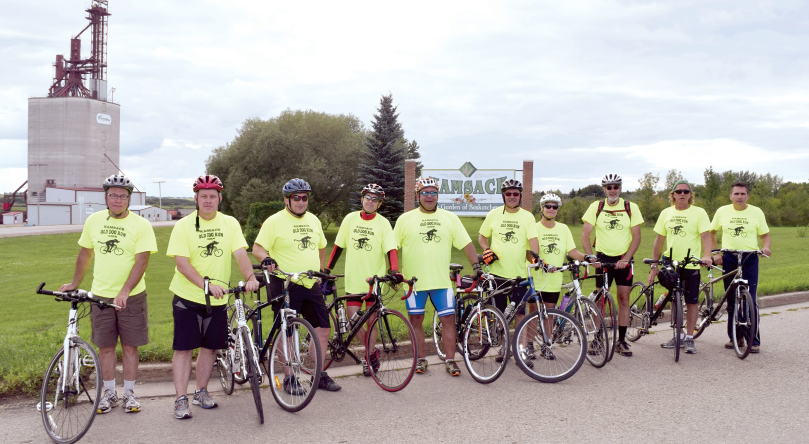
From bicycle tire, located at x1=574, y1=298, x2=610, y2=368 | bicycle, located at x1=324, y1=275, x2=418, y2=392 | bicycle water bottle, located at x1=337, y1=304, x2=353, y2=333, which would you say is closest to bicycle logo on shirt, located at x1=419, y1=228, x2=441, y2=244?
bicycle, located at x1=324, y1=275, x2=418, y2=392

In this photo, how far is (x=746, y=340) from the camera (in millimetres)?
7176

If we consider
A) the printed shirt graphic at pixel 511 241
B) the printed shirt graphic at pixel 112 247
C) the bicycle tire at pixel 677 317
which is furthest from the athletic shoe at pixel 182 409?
the bicycle tire at pixel 677 317

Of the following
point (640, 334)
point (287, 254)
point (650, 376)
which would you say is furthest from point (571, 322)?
point (287, 254)

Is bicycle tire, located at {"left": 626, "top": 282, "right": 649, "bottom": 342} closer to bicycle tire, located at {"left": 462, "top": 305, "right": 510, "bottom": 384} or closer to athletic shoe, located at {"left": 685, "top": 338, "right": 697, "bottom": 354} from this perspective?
athletic shoe, located at {"left": 685, "top": 338, "right": 697, "bottom": 354}

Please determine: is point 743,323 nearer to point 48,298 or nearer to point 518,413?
point 518,413

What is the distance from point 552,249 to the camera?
23.6 ft

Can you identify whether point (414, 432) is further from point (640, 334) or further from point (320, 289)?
point (640, 334)

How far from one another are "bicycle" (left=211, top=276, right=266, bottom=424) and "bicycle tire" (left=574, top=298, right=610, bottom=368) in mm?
3618

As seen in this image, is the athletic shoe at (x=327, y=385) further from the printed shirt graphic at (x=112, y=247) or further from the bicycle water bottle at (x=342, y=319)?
the printed shirt graphic at (x=112, y=247)

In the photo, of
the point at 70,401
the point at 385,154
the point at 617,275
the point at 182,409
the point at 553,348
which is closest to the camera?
the point at 70,401

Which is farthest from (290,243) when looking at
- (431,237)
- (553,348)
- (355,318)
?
(553,348)

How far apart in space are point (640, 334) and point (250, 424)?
17.9 feet

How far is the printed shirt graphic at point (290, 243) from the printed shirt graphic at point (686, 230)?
4691 mm

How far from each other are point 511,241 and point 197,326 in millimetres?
3676
